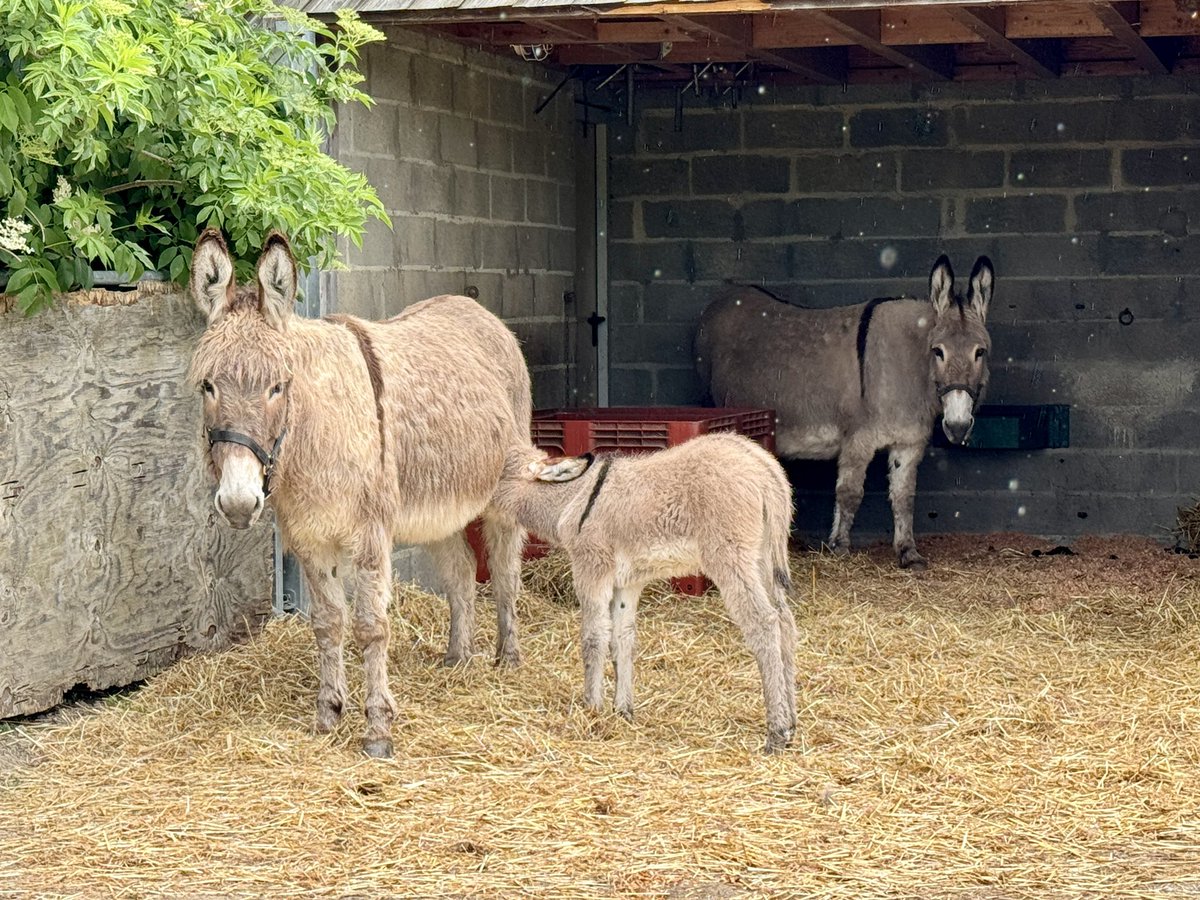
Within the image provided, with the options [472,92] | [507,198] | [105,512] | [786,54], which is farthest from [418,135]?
[105,512]

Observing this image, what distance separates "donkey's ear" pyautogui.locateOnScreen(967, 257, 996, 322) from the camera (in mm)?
9195

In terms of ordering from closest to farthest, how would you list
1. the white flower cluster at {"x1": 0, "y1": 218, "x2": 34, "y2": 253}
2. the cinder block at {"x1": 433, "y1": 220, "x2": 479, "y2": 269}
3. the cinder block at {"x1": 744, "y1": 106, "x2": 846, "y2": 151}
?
the white flower cluster at {"x1": 0, "y1": 218, "x2": 34, "y2": 253} < the cinder block at {"x1": 433, "y1": 220, "x2": 479, "y2": 269} < the cinder block at {"x1": 744, "y1": 106, "x2": 846, "y2": 151}

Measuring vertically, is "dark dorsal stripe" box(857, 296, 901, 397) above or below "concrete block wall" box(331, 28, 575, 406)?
below

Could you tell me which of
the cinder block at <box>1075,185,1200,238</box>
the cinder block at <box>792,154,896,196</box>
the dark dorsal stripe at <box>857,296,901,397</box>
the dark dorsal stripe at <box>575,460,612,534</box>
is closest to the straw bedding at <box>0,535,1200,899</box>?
the dark dorsal stripe at <box>575,460,612,534</box>

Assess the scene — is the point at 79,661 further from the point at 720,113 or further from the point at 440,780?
the point at 720,113

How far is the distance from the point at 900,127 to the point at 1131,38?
2.03 metres

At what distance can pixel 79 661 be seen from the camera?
6027mm

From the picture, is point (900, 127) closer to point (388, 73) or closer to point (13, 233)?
point (388, 73)

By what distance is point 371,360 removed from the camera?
5949 mm

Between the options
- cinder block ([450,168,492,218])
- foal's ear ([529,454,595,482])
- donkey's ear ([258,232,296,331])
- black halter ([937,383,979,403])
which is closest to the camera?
donkey's ear ([258,232,296,331])

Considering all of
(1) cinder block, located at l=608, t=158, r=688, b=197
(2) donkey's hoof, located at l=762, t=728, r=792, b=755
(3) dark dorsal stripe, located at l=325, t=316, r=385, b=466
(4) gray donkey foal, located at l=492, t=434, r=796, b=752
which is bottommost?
(2) donkey's hoof, located at l=762, t=728, r=792, b=755

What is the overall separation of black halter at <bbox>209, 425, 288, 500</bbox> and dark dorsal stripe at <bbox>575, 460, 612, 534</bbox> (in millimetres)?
1104

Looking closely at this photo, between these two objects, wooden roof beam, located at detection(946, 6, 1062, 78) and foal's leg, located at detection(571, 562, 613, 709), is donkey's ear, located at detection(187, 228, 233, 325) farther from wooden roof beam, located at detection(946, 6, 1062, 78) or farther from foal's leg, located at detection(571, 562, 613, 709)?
wooden roof beam, located at detection(946, 6, 1062, 78)

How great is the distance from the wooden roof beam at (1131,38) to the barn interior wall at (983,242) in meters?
0.41
